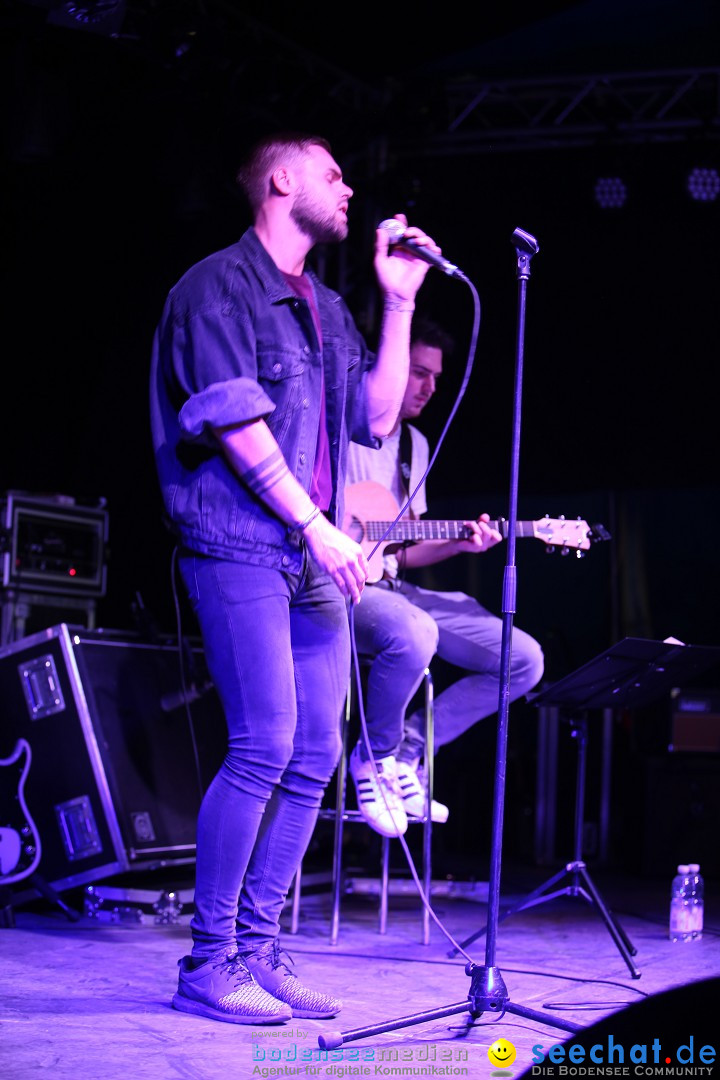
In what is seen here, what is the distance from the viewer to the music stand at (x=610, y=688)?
354cm

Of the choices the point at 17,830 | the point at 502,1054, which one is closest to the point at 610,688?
the point at 502,1054

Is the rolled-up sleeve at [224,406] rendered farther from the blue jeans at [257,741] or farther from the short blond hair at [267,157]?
the short blond hair at [267,157]

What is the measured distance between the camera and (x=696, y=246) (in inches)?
267

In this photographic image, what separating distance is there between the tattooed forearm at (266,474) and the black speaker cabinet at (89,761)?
173 centimetres

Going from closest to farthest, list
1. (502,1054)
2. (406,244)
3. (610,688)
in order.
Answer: (502,1054)
(406,244)
(610,688)

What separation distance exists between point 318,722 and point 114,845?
1.49 meters

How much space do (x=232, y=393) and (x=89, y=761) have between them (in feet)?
6.28

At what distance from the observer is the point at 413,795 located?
4.20m

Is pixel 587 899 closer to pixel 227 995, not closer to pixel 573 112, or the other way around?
pixel 227 995

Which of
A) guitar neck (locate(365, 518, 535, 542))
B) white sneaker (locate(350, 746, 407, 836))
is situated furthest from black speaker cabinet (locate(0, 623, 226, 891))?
guitar neck (locate(365, 518, 535, 542))

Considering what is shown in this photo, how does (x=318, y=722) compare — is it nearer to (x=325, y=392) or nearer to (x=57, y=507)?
(x=325, y=392)

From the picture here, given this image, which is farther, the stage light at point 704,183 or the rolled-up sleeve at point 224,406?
the stage light at point 704,183

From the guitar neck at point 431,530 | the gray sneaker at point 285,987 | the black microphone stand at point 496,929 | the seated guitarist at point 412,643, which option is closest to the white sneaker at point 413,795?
the seated guitarist at point 412,643

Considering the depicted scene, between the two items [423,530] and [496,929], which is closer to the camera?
[496,929]
